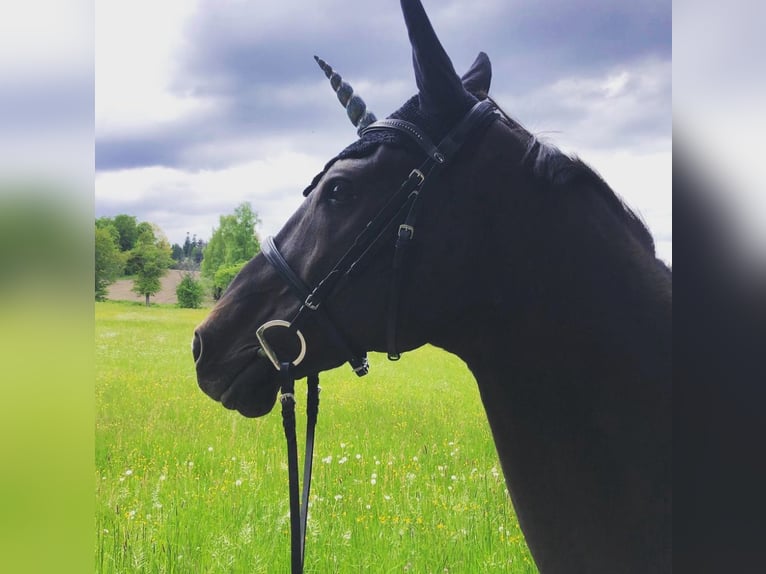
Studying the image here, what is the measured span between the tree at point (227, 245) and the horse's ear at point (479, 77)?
2641mm

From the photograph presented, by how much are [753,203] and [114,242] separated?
15.8 feet

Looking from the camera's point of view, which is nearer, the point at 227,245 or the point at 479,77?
the point at 479,77

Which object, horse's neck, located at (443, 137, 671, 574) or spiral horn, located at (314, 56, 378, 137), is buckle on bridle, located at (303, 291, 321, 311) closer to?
horse's neck, located at (443, 137, 671, 574)

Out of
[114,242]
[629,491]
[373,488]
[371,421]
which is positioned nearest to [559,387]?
[629,491]

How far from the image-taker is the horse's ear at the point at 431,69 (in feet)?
4.74

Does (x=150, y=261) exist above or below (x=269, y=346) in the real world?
above

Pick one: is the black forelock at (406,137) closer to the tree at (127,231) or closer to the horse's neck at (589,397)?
the horse's neck at (589,397)

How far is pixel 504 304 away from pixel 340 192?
2.07ft

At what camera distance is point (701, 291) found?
1033 millimetres

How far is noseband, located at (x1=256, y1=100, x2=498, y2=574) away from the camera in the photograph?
1.54 meters

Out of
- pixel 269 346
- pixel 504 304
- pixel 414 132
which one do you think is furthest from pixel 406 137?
pixel 269 346

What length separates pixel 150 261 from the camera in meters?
5.27

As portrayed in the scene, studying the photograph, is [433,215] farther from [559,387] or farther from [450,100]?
[559,387]

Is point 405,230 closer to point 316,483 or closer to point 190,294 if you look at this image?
point 316,483
